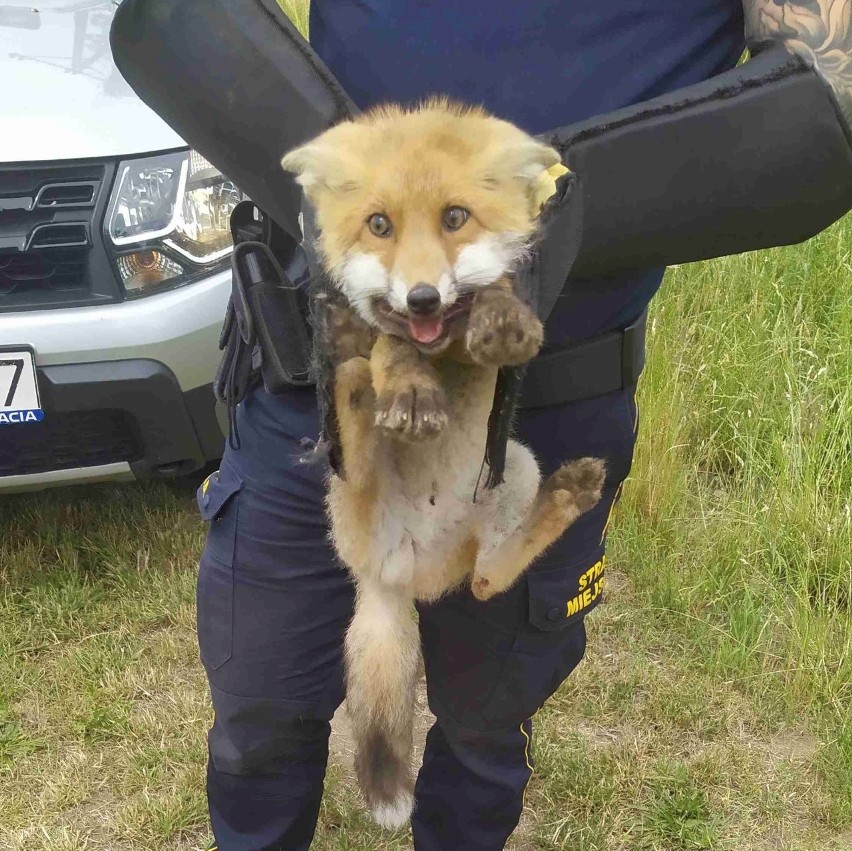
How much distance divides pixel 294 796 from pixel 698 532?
1.97 metres

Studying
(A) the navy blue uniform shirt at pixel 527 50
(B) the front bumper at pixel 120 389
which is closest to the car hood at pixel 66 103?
(B) the front bumper at pixel 120 389

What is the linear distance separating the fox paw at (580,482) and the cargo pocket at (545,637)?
1.21ft

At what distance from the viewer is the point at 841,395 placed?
3.69m

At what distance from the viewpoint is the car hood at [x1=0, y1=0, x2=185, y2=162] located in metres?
2.88

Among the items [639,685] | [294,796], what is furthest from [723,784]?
[294,796]

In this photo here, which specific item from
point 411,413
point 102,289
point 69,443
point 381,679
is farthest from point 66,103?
point 411,413

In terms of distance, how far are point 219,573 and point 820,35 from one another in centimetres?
145

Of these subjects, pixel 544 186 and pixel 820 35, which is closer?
pixel 544 186

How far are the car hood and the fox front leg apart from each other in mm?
2069

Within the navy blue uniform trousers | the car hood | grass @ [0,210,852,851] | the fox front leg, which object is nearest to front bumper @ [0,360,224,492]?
grass @ [0,210,852,851]

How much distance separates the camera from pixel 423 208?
1124 mm

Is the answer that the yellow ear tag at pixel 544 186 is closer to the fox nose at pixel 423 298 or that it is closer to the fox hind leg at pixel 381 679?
the fox nose at pixel 423 298

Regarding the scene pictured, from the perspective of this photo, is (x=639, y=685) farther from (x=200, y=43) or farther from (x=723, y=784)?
(x=200, y=43)

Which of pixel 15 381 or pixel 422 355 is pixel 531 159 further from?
pixel 15 381
